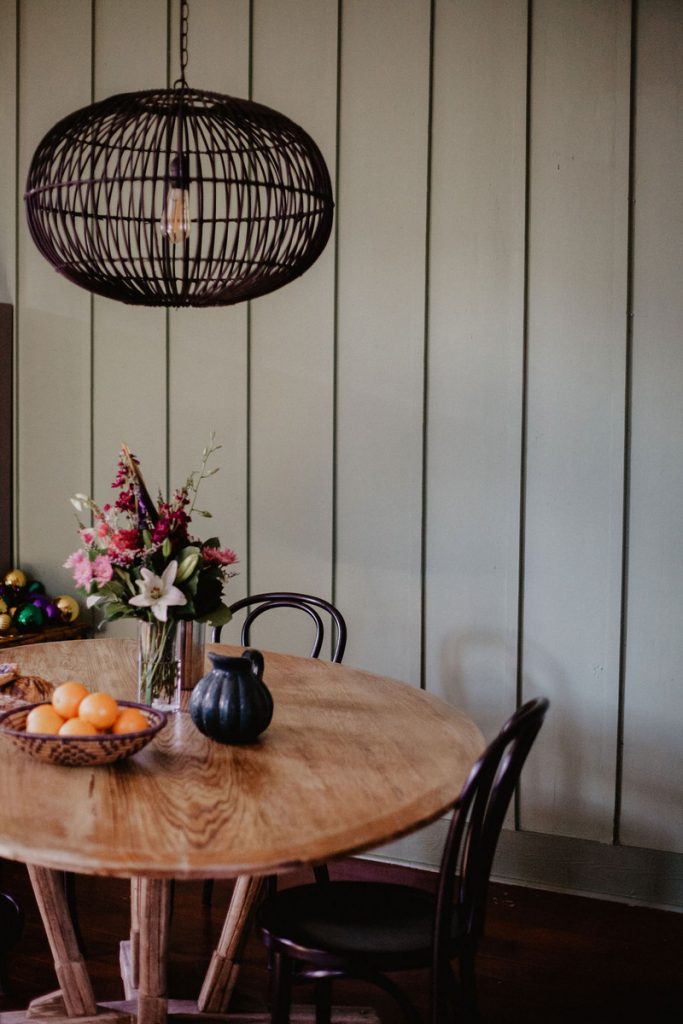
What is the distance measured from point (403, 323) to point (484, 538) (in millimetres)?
760

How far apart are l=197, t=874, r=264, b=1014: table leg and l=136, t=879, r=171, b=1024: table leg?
31cm

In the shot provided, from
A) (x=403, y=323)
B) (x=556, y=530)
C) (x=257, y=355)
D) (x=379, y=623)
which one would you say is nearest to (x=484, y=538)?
(x=556, y=530)

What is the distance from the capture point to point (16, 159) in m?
3.82

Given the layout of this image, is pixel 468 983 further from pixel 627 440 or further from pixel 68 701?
pixel 627 440

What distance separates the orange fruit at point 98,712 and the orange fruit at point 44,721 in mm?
47

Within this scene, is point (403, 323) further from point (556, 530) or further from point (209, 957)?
point (209, 957)

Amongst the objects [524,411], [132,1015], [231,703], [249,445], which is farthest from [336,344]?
[132,1015]

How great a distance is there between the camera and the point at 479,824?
70.6 inches

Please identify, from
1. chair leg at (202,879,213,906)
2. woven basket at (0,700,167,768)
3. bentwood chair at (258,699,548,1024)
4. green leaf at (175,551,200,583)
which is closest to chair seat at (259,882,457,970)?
bentwood chair at (258,699,548,1024)

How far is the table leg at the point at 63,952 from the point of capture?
90.0 inches

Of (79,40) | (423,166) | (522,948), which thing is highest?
(79,40)

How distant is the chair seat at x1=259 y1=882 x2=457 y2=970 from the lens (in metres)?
1.78

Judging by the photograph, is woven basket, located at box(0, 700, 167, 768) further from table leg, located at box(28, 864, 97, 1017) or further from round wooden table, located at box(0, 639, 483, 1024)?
table leg, located at box(28, 864, 97, 1017)

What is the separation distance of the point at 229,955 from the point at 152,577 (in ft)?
3.10
